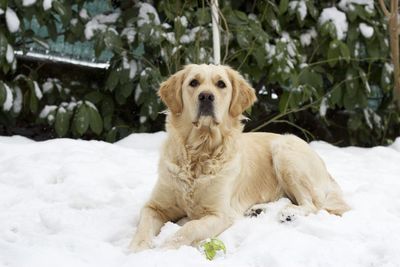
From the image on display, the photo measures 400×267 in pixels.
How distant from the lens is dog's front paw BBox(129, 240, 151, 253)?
2.57 metres

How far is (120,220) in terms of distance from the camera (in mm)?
3045

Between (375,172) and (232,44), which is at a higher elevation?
(232,44)

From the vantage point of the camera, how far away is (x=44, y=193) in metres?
3.33

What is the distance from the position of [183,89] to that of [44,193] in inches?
37.1

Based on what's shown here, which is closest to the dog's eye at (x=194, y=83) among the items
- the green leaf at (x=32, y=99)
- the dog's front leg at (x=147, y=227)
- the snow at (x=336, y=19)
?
the dog's front leg at (x=147, y=227)

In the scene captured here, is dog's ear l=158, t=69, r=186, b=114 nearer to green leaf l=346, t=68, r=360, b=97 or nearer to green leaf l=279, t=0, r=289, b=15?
green leaf l=279, t=0, r=289, b=15

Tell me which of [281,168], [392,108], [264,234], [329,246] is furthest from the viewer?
[392,108]

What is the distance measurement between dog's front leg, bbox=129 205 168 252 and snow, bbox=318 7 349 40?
3.11 metres

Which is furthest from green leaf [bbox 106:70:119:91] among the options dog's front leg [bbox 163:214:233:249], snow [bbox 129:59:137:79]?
dog's front leg [bbox 163:214:233:249]

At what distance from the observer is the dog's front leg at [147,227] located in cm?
264

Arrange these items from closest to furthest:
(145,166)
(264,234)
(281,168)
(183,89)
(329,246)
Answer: (329,246) < (264,234) < (183,89) < (281,168) < (145,166)

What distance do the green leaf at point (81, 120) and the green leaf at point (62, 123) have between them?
7cm

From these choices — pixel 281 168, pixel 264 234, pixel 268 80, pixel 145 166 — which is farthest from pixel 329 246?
pixel 268 80

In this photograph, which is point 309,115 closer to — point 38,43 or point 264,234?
point 38,43
